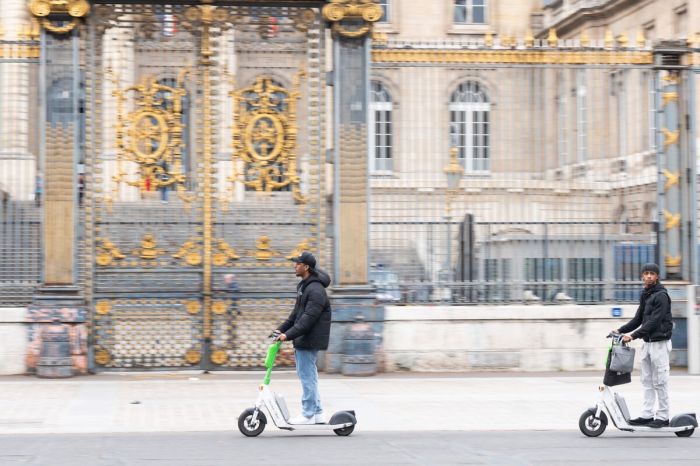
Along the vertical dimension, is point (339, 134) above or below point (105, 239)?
above

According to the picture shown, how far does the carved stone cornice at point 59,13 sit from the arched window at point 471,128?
5291 mm

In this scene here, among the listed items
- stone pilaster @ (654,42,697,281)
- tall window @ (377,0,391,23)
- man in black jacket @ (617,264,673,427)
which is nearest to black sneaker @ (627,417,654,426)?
man in black jacket @ (617,264,673,427)

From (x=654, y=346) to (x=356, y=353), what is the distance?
538 cm

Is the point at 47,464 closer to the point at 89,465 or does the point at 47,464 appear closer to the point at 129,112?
the point at 89,465

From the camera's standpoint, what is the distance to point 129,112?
17.3 m

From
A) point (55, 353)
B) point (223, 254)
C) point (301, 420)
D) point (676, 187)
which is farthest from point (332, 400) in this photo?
point (676, 187)

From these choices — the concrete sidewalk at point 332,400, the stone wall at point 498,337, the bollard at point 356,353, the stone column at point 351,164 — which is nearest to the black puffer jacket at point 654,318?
the concrete sidewalk at point 332,400

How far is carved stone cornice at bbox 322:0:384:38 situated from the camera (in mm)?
17422

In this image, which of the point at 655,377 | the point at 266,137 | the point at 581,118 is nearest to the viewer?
the point at 655,377

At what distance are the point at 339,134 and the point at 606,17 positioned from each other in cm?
2882

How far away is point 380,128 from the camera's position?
1852 centimetres

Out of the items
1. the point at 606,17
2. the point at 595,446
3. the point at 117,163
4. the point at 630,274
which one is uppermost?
the point at 606,17

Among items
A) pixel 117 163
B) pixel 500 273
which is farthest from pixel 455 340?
pixel 117 163

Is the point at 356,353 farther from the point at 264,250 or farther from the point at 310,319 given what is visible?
the point at 310,319
